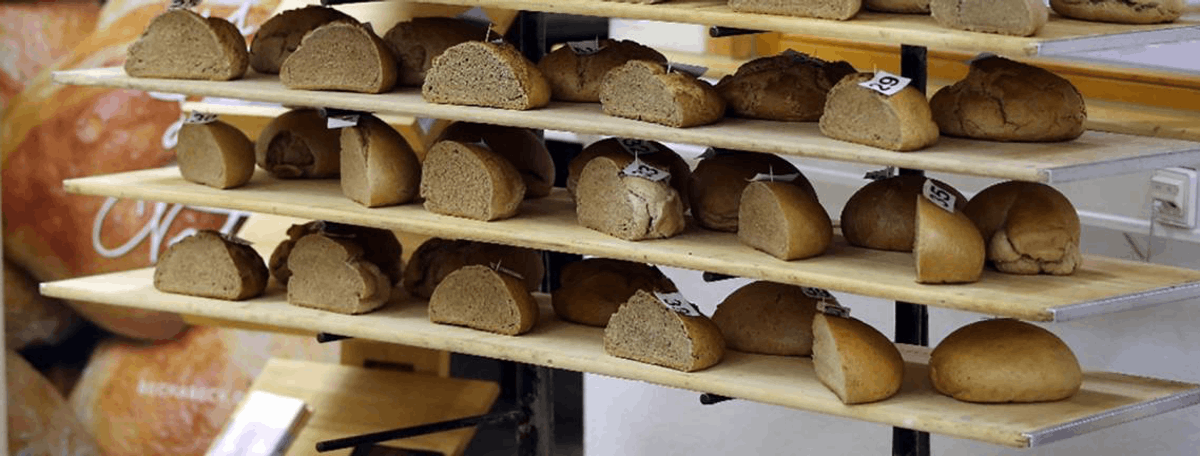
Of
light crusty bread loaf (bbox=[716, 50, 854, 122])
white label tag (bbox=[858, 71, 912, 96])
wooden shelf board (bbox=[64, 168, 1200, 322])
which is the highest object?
white label tag (bbox=[858, 71, 912, 96])

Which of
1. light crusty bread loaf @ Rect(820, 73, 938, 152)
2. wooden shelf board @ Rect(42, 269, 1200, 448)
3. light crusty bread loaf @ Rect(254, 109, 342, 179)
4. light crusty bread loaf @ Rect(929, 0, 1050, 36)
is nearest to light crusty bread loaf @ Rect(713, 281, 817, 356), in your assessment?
wooden shelf board @ Rect(42, 269, 1200, 448)

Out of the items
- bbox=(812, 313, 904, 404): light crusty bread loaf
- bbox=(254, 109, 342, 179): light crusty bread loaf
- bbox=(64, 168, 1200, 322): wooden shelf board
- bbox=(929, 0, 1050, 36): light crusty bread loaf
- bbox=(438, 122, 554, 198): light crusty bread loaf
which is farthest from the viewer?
bbox=(254, 109, 342, 179): light crusty bread loaf

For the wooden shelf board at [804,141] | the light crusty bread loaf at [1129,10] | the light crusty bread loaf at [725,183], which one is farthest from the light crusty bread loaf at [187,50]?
the light crusty bread loaf at [1129,10]

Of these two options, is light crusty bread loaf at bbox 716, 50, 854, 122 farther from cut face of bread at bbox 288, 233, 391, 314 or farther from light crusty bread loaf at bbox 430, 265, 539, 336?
cut face of bread at bbox 288, 233, 391, 314

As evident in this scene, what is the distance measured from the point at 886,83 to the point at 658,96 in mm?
390

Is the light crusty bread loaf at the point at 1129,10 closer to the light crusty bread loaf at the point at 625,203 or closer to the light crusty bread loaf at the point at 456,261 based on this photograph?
the light crusty bread loaf at the point at 625,203

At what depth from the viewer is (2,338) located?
4.83m

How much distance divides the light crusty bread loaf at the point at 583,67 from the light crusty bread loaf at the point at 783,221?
0.35 m

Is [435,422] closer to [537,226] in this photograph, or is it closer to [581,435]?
[537,226]

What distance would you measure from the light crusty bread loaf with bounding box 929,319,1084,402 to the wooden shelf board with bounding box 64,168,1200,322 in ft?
0.35

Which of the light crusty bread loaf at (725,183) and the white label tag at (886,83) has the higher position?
the white label tag at (886,83)

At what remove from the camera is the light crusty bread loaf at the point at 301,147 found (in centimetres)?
355

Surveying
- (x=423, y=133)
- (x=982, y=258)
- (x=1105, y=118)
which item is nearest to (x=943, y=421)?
(x=982, y=258)

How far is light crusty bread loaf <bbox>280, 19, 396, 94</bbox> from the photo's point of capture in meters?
3.25
